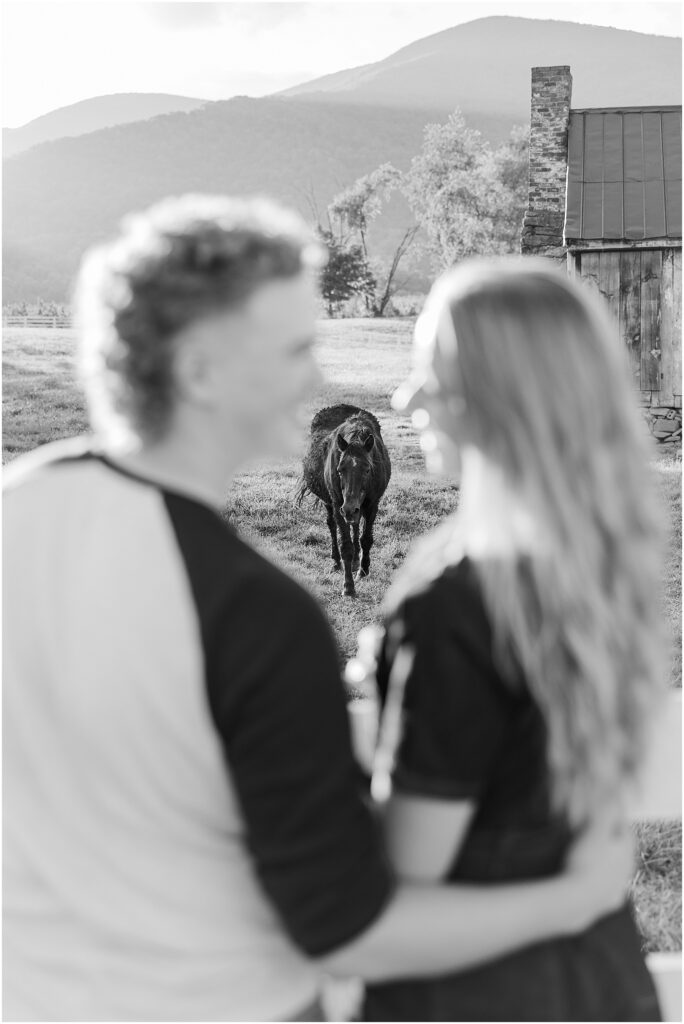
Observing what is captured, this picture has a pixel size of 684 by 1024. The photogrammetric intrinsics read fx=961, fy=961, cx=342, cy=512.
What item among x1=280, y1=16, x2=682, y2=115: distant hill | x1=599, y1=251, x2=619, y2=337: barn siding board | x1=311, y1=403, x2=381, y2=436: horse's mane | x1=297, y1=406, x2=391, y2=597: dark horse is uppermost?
x1=280, y1=16, x2=682, y2=115: distant hill

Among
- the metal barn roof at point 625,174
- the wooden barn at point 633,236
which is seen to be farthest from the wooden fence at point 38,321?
the metal barn roof at point 625,174

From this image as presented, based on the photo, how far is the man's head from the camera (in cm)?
119

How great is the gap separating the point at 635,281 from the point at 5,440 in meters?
9.63

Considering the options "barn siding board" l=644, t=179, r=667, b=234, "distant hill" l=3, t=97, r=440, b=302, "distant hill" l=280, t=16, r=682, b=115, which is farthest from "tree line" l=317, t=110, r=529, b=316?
"distant hill" l=280, t=16, r=682, b=115

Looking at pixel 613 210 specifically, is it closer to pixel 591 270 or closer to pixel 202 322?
pixel 591 270

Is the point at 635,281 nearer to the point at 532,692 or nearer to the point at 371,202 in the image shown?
the point at 532,692

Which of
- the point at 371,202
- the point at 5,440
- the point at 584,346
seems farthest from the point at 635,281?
the point at 371,202

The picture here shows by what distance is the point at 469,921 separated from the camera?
125cm

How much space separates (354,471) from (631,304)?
24.7ft

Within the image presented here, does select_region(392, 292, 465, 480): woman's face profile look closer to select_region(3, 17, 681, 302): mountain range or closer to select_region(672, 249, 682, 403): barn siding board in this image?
select_region(672, 249, 682, 403): barn siding board

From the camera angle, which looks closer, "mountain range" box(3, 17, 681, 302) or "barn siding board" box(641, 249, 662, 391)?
"barn siding board" box(641, 249, 662, 391)

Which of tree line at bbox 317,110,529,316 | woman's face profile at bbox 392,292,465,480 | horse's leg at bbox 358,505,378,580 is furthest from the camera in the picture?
tree line at bbox 317,110,529,316

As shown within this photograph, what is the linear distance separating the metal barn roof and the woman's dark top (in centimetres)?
1387

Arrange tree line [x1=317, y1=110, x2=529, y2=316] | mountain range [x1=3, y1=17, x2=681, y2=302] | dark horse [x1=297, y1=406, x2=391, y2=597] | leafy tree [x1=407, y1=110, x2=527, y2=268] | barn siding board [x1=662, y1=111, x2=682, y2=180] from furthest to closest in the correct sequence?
mountain range [x1=3, y1=17, x2=681, y2=302]
leafy tree [x1=407, y1=110, x2=527, y2=268]
tree line [x1=317, y1=110, x2=529, y2=316]
barn siding board [x1=662, y1=111, x2=682, y2=180]
dark horse [x1=297, y1=406, x2=391, y2=597]
